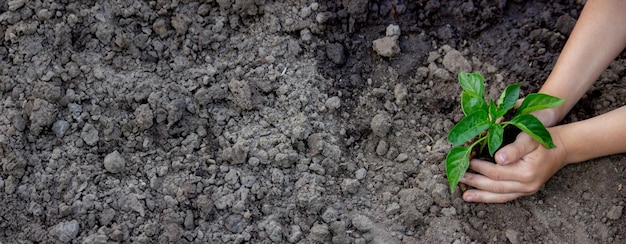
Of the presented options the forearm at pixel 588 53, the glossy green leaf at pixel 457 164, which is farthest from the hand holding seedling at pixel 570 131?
the glossy green leaf at pixel 457 164

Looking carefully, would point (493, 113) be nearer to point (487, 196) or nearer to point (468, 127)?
point (468, 127)

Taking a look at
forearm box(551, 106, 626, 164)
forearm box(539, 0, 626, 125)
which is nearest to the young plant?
forearm box(551, 106, 626, 164)

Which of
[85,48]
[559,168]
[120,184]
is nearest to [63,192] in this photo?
[120,184]

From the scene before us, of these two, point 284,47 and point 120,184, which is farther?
point 284,47

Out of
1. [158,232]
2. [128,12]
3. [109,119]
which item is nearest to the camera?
[158,232]

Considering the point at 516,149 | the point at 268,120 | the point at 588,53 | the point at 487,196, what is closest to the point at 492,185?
the point at 487,196

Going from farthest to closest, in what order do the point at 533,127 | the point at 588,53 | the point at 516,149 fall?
the point at 588,53, the point at 516,149, the point at 533,127

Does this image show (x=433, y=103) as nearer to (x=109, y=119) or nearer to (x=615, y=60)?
(x=615, y=60)
